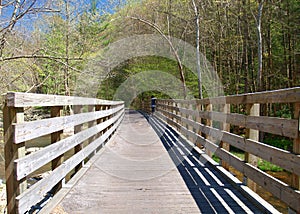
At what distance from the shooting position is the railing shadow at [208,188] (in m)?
2.74

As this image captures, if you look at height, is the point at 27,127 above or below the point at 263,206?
above

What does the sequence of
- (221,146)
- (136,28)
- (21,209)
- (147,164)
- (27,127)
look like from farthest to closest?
(136,28), (147,164), (221,146), (27,127), (21,209)

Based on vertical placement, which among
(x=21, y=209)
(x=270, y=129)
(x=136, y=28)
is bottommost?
(x=21, y=209)

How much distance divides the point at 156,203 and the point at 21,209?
1.35 m

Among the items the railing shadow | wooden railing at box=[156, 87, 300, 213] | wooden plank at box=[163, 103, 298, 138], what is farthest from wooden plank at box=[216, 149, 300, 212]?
wooden plank at box=[163, 103, 298, 138]

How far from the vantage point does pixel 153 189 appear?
11.1ft

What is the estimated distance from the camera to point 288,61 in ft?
43.5

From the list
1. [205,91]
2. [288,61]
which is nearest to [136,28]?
[205,91]

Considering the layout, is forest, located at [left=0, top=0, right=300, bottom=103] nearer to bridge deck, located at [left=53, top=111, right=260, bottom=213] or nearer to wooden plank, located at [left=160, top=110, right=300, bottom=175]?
bridge deck, located at [left=53, top=111, right=260, bottom=213]

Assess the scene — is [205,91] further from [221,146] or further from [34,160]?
[34,160]

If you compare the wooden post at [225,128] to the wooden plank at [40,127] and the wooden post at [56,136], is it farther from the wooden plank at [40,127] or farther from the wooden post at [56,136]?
the wooden post at [56,136]

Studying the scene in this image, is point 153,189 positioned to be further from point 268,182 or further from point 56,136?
point 268,182

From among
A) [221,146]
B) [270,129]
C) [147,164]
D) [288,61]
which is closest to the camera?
[270,129]

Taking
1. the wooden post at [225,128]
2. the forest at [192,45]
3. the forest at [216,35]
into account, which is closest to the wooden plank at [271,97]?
the wooden post at [225,128]
